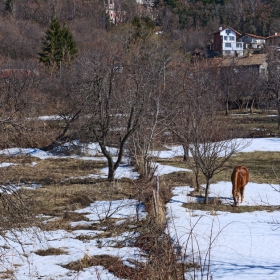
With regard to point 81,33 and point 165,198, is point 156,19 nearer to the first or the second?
point 81,33

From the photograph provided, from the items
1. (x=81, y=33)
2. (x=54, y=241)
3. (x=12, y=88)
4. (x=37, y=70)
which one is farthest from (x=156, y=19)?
(x=54, y=241)

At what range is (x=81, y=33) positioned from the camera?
186 ft

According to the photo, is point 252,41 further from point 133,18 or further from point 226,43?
point 133,18

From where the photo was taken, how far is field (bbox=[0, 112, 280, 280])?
20.8ft

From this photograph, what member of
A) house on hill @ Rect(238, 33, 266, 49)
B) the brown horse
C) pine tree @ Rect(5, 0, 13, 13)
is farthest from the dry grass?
house on hill @ Rect(238, 33, 266, 49)

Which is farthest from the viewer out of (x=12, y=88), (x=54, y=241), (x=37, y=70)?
(x=37, y=70)

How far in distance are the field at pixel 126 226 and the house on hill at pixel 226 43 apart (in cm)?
5186

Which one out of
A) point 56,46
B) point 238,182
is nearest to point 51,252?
point 238,182

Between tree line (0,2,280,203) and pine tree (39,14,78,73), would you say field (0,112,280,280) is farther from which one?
pine tree (39,14,78,73)

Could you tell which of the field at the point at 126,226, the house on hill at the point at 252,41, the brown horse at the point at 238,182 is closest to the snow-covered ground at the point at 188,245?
the field at the point at 126,226

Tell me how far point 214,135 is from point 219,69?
34.2 metres

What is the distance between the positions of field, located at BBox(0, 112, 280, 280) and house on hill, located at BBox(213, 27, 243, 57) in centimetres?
5186

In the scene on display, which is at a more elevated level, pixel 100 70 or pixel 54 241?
pixel 100 70

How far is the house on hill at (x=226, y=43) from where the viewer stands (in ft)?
223
